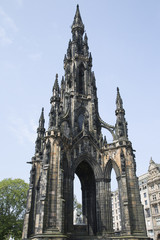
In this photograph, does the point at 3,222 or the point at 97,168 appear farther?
the point at 3,222

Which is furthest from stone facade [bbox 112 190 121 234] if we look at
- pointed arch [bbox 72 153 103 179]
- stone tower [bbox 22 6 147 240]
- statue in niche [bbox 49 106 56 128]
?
statue in niche [bbox 49 106 56 128]

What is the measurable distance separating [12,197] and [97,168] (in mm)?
15357

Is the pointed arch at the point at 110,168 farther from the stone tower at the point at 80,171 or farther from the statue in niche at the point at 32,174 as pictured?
the statue in niche at the point at 32,174

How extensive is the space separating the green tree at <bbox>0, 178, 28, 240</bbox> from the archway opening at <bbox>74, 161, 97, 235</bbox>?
36.6 feet

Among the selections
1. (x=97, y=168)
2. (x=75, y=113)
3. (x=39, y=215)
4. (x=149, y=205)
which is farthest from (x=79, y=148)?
(x=149, y=205)

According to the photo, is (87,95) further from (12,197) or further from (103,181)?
(12,197)

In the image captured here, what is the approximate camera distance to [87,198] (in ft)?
82.1

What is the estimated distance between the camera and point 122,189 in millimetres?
21156

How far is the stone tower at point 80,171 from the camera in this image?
18875 millimetres

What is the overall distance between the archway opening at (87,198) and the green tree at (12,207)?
36.6ft

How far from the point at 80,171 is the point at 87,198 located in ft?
11.3

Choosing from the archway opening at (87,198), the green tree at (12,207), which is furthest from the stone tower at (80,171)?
the green tree at (12,207)

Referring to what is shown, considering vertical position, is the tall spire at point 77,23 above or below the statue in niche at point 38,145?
above

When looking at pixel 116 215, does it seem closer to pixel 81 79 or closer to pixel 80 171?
pixel 80 171
